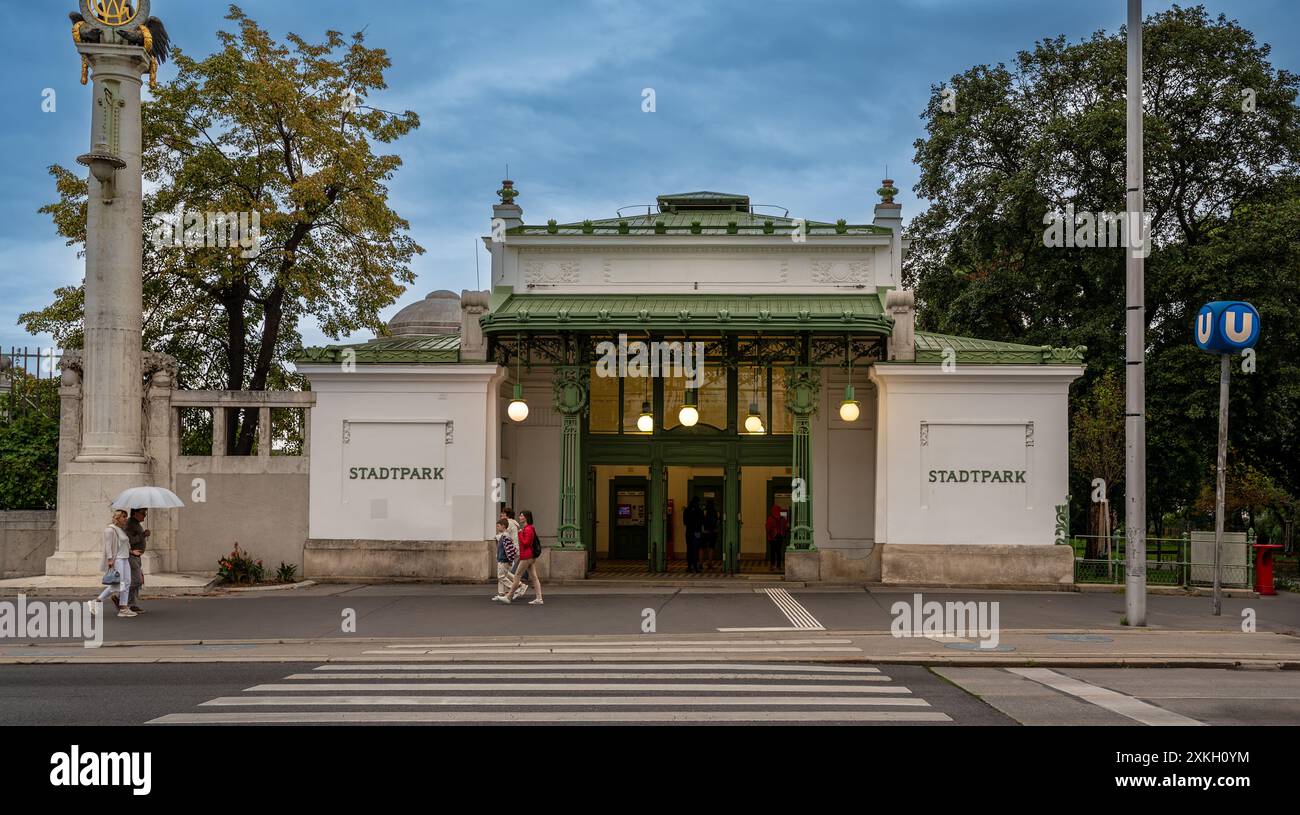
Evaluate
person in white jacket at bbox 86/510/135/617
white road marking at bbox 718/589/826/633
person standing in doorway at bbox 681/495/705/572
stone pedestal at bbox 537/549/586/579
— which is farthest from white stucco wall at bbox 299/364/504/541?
white road marking at bbox 718/589/826/633

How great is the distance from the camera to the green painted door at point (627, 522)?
27.7 meters

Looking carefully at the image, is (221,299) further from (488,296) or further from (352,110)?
(488,296)

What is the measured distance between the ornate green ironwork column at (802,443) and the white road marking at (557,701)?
12.2 metres

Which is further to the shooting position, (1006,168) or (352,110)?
(1006,168)

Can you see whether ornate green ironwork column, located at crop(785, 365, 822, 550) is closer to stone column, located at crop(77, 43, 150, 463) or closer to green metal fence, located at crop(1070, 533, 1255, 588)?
green metal fence, located at crop(1070, 533, 1255, 588)

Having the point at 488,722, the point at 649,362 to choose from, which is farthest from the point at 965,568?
the point at 488,722

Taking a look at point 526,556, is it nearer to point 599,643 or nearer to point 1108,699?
point 599,643

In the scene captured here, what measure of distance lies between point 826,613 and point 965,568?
5.78m

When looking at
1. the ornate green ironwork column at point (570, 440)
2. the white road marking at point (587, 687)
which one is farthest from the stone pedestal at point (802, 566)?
the white road marking at point (587, 687)

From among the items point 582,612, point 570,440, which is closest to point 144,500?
point 582,612

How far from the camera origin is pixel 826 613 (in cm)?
1919

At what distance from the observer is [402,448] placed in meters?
24.5

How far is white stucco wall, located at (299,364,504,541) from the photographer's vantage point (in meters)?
24.3

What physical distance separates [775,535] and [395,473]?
9.48m
